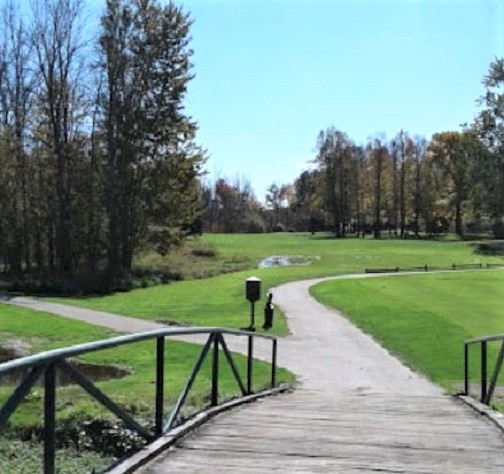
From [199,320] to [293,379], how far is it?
1324 centimetres

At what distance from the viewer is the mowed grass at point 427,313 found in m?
19.1

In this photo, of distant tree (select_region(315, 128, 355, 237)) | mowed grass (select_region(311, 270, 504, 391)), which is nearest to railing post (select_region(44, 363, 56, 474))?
mowed grass (select_region(311, 270, 504, 391))

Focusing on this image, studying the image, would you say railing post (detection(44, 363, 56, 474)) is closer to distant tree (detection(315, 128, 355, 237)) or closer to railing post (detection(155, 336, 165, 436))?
railing post (detection(155, 336, 165, 436))

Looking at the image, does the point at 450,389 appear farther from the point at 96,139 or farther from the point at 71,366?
the point at 96,139

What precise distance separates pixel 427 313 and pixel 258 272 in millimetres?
27713

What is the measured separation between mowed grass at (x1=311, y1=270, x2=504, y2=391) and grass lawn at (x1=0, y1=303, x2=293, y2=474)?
4.20 metres

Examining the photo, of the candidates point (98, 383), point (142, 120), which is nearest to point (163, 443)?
point (98, 383)

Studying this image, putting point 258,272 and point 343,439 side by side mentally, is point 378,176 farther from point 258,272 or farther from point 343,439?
point 343,439

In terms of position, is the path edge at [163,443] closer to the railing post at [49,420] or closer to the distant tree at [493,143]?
the railing post at [49,420]

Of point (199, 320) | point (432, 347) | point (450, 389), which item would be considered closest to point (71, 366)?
point (450, 389)

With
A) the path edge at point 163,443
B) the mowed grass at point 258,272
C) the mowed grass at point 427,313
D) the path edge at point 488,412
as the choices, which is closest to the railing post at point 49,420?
the path edge at point 163,443

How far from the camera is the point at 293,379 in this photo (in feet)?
54.4

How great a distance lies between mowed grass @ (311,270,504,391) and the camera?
1914 centimetres

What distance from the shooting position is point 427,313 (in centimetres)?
2844
